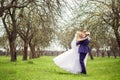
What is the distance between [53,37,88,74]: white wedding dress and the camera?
66.0ft

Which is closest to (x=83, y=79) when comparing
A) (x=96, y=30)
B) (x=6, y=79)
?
(x=6, y=79)

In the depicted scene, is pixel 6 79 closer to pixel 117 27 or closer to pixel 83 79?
pixel 83 79

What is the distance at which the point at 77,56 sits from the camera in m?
20.7

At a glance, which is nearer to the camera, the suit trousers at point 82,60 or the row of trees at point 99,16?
the suit trousers at point 82,60

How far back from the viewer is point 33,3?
2247cm

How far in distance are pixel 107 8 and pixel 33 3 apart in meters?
11.6

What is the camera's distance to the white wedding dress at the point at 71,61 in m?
20.1

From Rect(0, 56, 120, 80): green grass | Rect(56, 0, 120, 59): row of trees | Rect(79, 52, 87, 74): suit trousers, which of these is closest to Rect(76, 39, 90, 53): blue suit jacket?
Rect(79, 52, 87, 74): suit trousers

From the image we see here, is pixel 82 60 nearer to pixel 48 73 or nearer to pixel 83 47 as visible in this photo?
pixel 83 47

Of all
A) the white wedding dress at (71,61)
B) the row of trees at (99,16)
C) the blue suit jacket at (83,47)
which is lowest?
the white wedding dress at (71,61)

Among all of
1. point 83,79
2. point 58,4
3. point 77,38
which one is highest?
point 58,4

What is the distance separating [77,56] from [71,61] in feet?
1.55

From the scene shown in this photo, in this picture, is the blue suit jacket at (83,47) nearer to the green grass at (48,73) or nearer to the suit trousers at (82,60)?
the suit trousers at (82,60)

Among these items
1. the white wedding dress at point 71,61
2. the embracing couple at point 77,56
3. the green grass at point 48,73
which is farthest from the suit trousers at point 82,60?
the green grass at point 48,73
